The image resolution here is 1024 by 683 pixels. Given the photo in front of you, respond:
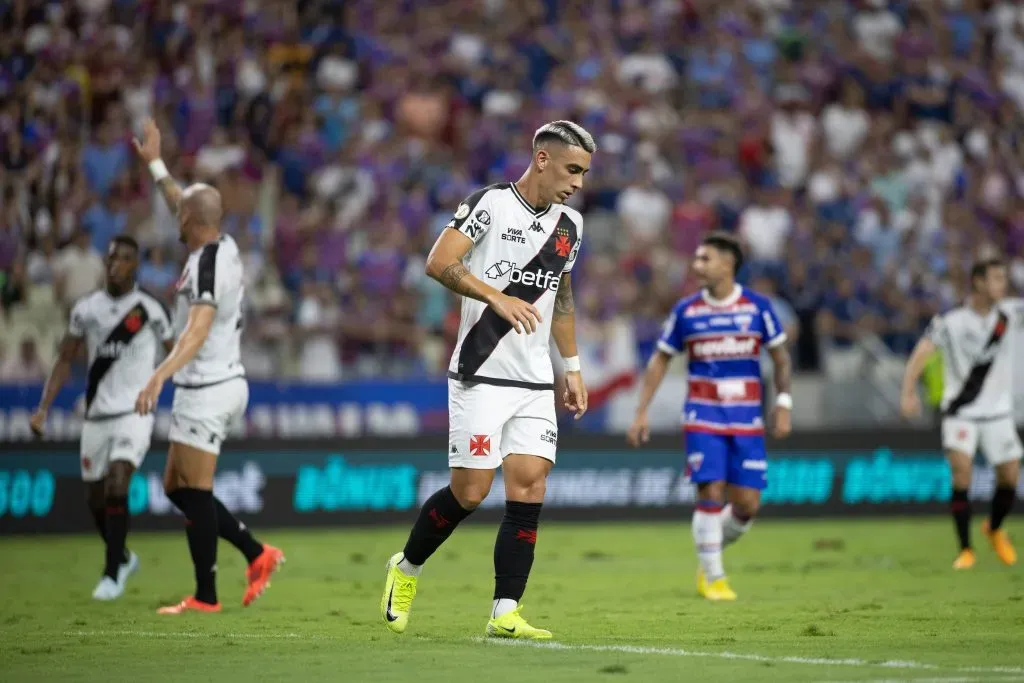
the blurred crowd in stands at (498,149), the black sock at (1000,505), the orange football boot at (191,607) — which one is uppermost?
the blurred crowd in stands at (498,149)

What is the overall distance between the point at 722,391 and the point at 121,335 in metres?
4.75

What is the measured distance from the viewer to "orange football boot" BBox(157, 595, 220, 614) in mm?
10391

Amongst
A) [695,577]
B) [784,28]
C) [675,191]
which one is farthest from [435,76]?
[695,577]

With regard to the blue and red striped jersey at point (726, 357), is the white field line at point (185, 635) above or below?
below

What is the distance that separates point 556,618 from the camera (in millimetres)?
10008

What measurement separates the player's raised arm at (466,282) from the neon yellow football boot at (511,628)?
1577 millimetres

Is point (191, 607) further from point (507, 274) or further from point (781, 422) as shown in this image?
point (781, 422)

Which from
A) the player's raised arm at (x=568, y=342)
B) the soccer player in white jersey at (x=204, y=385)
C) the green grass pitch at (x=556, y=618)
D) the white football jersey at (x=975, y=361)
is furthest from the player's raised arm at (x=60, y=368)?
the white football jersey at (x=975, y=361)

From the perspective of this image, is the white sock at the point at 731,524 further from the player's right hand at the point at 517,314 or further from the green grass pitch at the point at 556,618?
the player's right hand at the point at 517,314

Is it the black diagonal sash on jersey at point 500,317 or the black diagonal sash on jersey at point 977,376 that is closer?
the black diagonal sash on jersey at point 500,317

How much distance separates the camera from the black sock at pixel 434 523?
854 cm

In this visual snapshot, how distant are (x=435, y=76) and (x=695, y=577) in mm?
11885

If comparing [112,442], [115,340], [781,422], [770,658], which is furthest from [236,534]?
[770,658]

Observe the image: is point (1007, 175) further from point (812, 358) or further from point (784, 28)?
point (812, 358)
